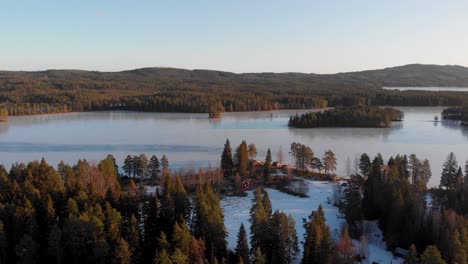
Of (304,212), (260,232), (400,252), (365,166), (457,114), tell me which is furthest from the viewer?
(457,114)

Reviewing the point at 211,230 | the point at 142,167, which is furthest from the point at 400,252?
the point at 142,167

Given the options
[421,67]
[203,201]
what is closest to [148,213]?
[203,201]

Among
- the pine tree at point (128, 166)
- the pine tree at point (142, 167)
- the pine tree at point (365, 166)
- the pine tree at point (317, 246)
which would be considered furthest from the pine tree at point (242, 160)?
the pine tree at point (317, 246)

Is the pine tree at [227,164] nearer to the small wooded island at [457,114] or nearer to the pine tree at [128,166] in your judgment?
the pine tree at [128,166]

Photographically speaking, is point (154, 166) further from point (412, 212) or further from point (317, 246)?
point (412, 212)

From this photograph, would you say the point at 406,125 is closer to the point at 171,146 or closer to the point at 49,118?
the point at 171,146

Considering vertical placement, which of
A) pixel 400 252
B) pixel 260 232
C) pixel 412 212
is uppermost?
pixel 412 212
